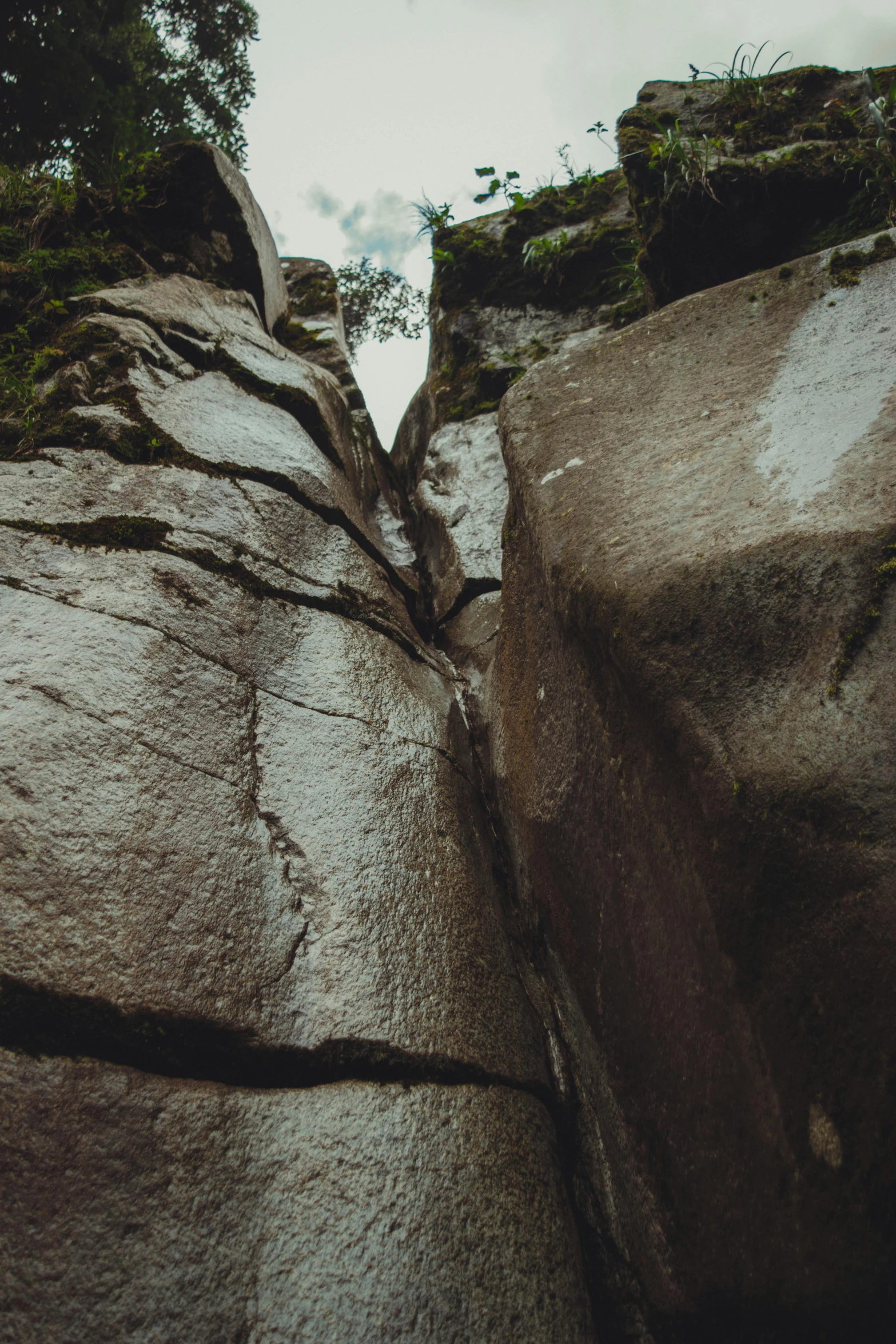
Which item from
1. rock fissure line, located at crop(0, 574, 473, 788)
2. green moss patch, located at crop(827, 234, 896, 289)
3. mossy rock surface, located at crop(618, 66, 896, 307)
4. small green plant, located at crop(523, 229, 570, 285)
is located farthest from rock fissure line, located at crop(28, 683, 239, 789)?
small green plant, located at crop(523, 229, 570, 285)

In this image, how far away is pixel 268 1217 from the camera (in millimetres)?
1476

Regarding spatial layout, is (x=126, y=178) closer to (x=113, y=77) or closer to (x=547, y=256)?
(x=547, y=256)

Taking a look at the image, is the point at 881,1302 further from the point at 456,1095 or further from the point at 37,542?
the point at 37,542

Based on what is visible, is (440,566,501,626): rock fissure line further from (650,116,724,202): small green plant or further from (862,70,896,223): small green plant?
(862,70,896,223): small green plant

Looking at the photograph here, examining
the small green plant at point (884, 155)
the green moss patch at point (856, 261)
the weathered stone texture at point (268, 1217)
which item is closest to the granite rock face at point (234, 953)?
the weathered stone texture at point (268, 1217)

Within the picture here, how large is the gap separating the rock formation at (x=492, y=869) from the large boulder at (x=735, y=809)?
0.03 feet

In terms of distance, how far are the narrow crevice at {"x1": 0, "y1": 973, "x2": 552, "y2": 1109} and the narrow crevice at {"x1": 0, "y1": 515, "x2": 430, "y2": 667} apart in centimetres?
164

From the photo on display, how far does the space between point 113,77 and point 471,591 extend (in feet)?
37.0

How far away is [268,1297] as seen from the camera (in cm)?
139

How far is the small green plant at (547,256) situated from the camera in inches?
222

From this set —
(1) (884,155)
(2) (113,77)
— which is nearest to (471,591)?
(1) (884,155)

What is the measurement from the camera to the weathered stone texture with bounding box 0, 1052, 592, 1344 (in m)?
1.26

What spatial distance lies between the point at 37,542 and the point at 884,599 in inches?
103

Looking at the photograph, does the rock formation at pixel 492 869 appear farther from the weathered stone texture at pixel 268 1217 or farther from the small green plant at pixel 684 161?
the small green plant at pixel 684 161
